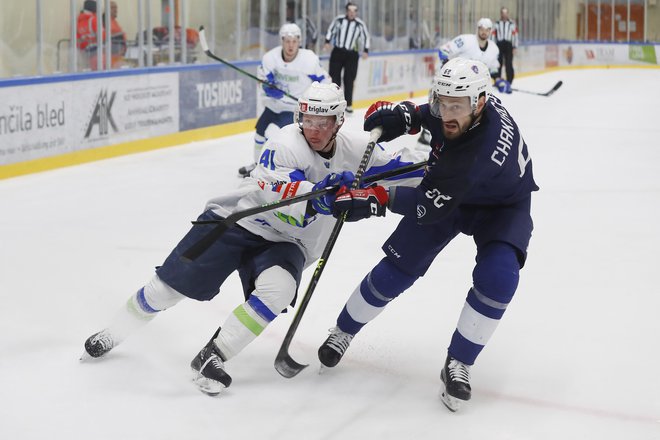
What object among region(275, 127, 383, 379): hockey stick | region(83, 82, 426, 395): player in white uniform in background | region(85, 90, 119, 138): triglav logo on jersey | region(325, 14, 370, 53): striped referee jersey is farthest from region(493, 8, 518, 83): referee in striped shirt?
region(275, 127, 383, 379): hockey stick

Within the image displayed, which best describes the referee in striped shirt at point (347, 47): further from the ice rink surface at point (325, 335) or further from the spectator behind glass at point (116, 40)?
the ice rink surface at point (325, 335)

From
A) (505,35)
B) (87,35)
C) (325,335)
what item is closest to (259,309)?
(325,335)

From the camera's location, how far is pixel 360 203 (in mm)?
2832

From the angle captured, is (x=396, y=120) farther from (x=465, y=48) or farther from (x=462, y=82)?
(x=465, y=48)

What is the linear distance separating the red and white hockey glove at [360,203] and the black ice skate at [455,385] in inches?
20.7

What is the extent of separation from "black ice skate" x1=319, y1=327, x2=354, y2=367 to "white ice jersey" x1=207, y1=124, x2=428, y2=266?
266 millimetres

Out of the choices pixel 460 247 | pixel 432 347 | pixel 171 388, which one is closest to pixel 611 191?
pixel 460 247

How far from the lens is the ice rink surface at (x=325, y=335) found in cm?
286

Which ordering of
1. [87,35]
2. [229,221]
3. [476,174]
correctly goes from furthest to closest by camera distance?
[87,35]
[229,221]
[476,174]

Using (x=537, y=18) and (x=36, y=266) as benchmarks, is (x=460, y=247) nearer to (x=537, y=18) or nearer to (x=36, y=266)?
(x=36, y=266)

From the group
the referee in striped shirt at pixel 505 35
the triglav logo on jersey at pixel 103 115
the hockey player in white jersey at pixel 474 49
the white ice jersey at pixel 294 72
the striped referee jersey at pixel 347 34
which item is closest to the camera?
the white ice jersey at pixel 294 72

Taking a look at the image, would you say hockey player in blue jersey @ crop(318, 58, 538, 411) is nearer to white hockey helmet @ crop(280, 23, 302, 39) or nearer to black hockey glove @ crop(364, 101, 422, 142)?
black hockey glove @ crop(364, 101, 422, 142)

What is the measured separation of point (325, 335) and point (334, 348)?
0.45 m

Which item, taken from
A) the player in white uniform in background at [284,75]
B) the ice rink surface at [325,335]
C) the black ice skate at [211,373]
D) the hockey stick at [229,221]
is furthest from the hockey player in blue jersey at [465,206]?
the player in white uniform in background at [284,75]
